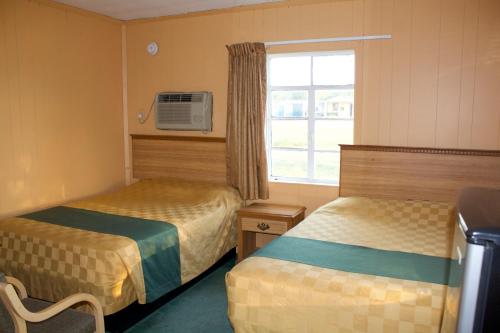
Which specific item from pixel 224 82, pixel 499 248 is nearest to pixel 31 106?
pixel 224 82

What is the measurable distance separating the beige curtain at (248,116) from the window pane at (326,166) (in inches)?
19.7

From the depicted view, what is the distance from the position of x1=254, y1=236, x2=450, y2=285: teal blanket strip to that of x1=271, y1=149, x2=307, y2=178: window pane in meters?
1.50

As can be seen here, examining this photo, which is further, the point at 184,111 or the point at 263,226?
the point at 184,111

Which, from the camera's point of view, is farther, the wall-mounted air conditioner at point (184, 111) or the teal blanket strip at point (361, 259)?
the wall-mounted air conditioner at point (184, 111)

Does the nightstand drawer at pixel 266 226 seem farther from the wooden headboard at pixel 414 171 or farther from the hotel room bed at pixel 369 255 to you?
the wooden headboard at pixel 414 171

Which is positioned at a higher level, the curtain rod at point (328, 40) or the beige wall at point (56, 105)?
the curtain rod at point (328, 40)

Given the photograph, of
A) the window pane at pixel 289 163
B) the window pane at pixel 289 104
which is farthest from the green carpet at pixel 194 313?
the window pane at pixel 289 104

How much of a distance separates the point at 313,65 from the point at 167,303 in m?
2.46

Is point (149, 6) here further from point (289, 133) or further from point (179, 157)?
point (289, 133)

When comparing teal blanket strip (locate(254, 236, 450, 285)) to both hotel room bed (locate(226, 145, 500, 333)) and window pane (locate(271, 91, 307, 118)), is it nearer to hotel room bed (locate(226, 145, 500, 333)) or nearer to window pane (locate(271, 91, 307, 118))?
hotel room bed (locate(226, 145, 500, 333))

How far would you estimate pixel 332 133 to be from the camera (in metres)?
3.97

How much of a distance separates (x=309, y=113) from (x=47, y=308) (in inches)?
109

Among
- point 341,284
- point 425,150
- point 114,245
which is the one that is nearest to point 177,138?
point 114,245

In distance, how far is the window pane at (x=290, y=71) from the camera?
4.04 m
